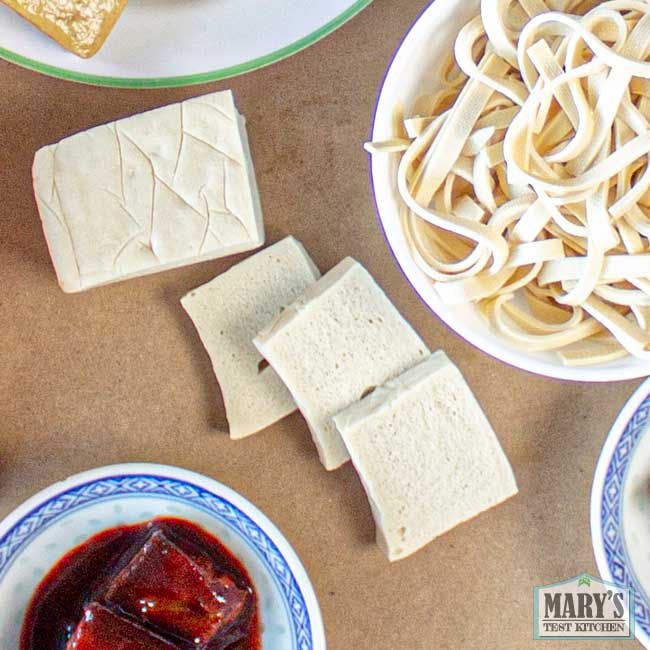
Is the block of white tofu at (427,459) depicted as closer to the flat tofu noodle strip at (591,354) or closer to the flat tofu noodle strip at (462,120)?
the flat tofu noodle strip at (591,354)

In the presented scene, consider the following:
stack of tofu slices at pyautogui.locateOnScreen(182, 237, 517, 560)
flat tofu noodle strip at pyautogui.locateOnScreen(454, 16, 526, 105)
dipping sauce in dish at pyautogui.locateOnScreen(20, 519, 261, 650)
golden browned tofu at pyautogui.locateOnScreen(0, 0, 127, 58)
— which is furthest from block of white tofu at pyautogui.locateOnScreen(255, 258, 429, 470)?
golden browned tofu at pyautogui.locateOnScreen(0, 0, 127, 58)

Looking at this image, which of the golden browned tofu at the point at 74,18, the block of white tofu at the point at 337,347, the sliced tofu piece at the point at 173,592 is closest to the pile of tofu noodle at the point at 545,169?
the block of white tofu at the point at 337,347

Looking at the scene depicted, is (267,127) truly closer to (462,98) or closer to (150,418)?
(462,98)

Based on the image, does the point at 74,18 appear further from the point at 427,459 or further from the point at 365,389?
the point at 427,459

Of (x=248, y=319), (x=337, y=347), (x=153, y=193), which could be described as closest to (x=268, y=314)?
(x=248, y=319)

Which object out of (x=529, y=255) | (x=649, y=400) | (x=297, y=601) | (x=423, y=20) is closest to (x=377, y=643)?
(x=297, y=601)

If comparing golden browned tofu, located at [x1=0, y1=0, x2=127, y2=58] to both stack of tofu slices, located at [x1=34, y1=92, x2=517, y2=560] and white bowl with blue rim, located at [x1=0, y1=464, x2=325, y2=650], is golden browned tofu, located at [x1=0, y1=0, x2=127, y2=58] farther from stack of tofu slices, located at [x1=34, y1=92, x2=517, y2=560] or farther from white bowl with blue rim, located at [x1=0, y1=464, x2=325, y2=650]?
white bowl with blue rim, located at [x1=0, y1=464, x2=325, y2=650]
